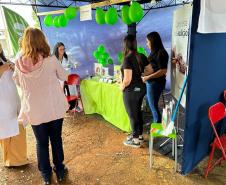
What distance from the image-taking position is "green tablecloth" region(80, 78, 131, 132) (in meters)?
2.85

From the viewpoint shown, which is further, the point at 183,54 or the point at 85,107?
the point at 85,107

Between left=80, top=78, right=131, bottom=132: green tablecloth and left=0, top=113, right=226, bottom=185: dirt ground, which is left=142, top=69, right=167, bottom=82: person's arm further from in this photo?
left=0, top=113, right=226, bottom=185: dirt ground

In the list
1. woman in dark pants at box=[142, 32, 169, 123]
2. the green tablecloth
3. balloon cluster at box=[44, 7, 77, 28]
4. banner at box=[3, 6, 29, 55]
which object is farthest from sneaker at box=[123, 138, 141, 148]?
banner at box=[3, 6, 29, 55]

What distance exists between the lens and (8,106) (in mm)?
1917

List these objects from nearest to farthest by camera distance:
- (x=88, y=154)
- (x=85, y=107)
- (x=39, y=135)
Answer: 1. (x=39, y=135)
2. (x=88, y=154)
3. (x=85, y=107)

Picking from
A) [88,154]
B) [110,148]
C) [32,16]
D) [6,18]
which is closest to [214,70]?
[110,148]

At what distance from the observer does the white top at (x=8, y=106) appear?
1848 mm

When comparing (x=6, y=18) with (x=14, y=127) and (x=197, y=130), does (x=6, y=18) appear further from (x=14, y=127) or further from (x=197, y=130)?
(x=197, y=130)

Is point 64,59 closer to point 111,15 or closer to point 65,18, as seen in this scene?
point 65,18

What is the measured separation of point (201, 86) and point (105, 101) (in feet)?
5.26

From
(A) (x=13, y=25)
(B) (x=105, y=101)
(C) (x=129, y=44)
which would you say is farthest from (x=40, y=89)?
(A) (x=13, y=25)

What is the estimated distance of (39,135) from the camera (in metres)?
1.74

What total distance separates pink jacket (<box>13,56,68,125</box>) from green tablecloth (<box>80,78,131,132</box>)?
1219 mm

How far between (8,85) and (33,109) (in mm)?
414
